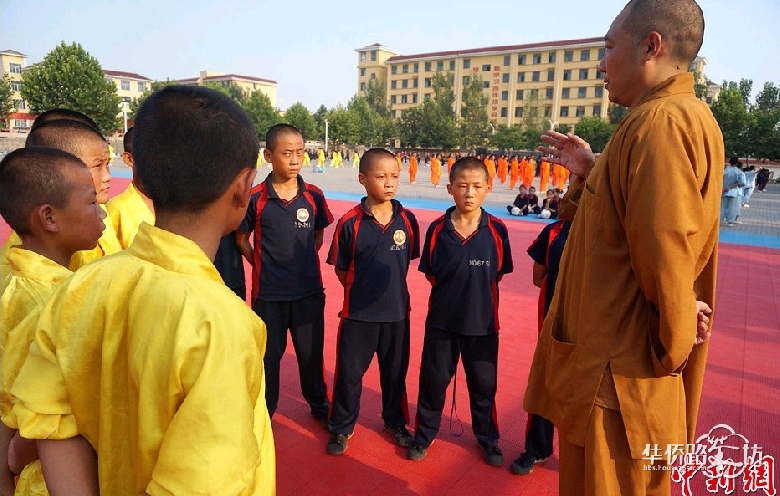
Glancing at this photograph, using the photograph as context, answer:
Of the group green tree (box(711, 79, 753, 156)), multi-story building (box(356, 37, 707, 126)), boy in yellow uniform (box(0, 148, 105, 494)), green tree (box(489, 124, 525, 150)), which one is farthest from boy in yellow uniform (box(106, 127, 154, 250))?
multi-story building (box(356, 37, 707, 126))

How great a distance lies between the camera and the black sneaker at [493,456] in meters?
3.01

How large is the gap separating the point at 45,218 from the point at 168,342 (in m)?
1.21

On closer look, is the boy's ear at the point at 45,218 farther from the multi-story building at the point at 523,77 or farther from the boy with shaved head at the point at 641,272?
the multi-story building at the point at 523,77

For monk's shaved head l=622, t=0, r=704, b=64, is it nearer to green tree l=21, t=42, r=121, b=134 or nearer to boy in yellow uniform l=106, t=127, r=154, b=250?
boy in yellow uniform l=106, t=127, r=154, b=250

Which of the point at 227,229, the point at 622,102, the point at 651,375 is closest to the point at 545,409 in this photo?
the point at 651,375

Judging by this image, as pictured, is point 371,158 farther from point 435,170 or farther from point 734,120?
point 734,120

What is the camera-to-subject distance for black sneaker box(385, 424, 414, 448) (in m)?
3.19

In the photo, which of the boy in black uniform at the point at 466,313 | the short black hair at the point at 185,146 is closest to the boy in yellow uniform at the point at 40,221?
the short black hair at the point at 185,146

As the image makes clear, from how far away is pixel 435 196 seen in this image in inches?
733

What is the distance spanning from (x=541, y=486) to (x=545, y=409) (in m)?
1.22

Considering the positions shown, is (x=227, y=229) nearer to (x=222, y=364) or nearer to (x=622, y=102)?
(x=222, y=364)

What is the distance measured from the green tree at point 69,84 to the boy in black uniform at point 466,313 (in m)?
41.0

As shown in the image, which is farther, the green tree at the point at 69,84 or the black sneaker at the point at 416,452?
the green tree at the point at 69,84

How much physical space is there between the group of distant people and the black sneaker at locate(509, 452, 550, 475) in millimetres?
13
